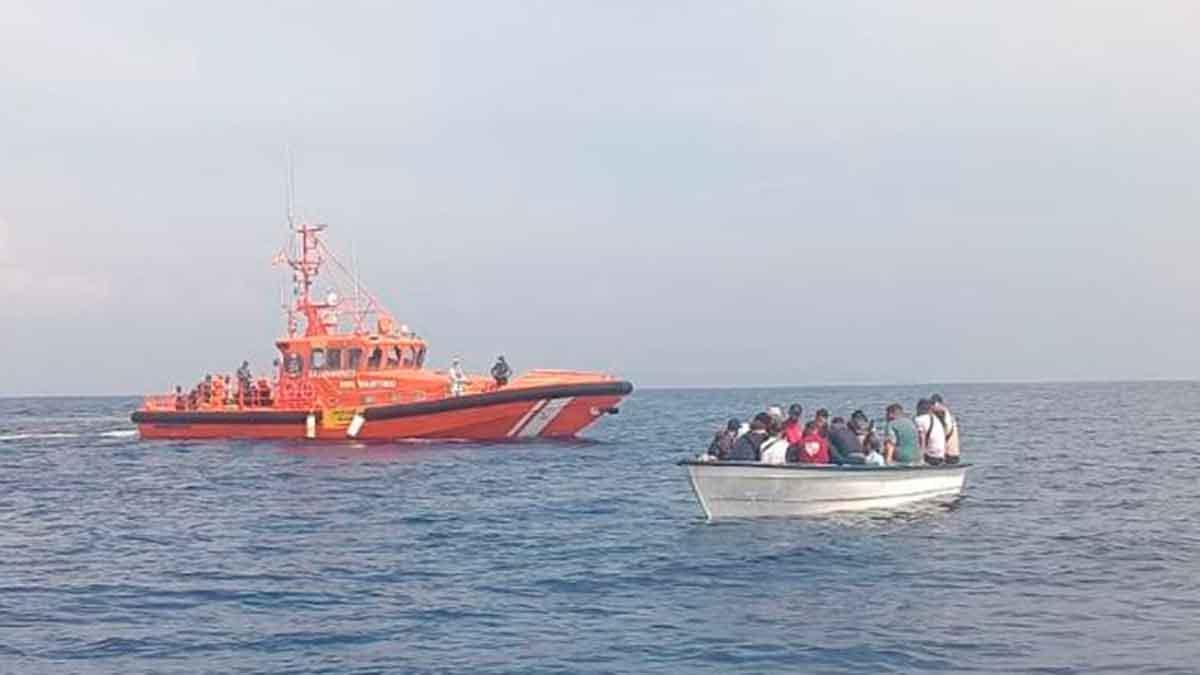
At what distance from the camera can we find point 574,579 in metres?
17.3

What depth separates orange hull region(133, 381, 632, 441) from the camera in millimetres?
41438

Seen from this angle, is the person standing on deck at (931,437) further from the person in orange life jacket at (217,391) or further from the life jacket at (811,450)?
the person in orange life jacket at (217,391)

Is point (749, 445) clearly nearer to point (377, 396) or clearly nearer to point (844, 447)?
point (844, 447)

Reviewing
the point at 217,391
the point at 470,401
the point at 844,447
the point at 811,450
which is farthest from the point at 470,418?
the point at 811,450

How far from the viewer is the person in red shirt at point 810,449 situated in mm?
21891

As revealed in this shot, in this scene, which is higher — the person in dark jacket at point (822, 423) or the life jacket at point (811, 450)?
the person in dark jacket at point (822, 423)

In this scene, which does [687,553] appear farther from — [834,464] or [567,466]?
[567,466]

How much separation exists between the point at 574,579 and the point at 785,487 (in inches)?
216

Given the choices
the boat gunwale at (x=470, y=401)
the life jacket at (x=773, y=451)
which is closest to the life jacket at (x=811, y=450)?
the life jacket at (x=773, y=451)

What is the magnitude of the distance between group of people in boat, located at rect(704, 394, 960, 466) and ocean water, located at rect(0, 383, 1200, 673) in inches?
39.7

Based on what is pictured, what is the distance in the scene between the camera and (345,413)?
42188 mm

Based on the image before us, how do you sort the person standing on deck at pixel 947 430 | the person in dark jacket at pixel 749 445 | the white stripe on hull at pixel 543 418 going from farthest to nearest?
the white stripe on hull at pixel 543 418
the person standing on deck at pixel 947 430
the person in dark jacket at pixel 749 445

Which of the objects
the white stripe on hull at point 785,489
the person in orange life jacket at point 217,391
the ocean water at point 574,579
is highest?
the person in orange life jacket at point 217,391

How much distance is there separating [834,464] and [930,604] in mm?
7042
